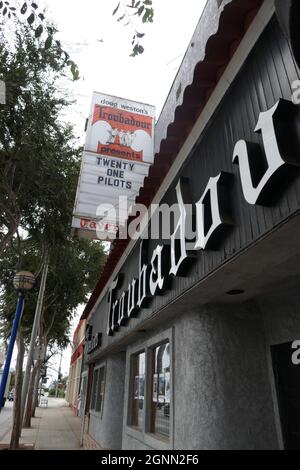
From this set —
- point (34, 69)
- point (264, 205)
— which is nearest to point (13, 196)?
point (34, 69)

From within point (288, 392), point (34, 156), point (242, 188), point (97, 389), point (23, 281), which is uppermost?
point (34, 156)

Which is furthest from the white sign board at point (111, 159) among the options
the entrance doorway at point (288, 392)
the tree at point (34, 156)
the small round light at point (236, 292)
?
the entrance doorway at point (288, 392)

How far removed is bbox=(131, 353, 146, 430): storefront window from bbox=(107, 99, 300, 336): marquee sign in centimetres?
280

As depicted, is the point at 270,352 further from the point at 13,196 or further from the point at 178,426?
the point at 13,196

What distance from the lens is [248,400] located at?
13.8 ft

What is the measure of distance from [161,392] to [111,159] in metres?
5.59

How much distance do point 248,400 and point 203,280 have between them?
64.4 inches

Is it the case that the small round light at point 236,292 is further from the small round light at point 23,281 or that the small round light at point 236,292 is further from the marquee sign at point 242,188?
the small round light at point 23,281

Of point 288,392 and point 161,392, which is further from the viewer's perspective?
point 161,392

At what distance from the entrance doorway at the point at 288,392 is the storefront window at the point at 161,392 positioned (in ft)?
6.13

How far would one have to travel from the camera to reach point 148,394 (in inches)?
260

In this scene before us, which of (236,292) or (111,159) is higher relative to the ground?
(111,159)

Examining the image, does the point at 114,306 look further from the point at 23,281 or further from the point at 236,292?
the point at 236,292

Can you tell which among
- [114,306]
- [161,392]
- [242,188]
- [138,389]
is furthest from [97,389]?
[242,188]
